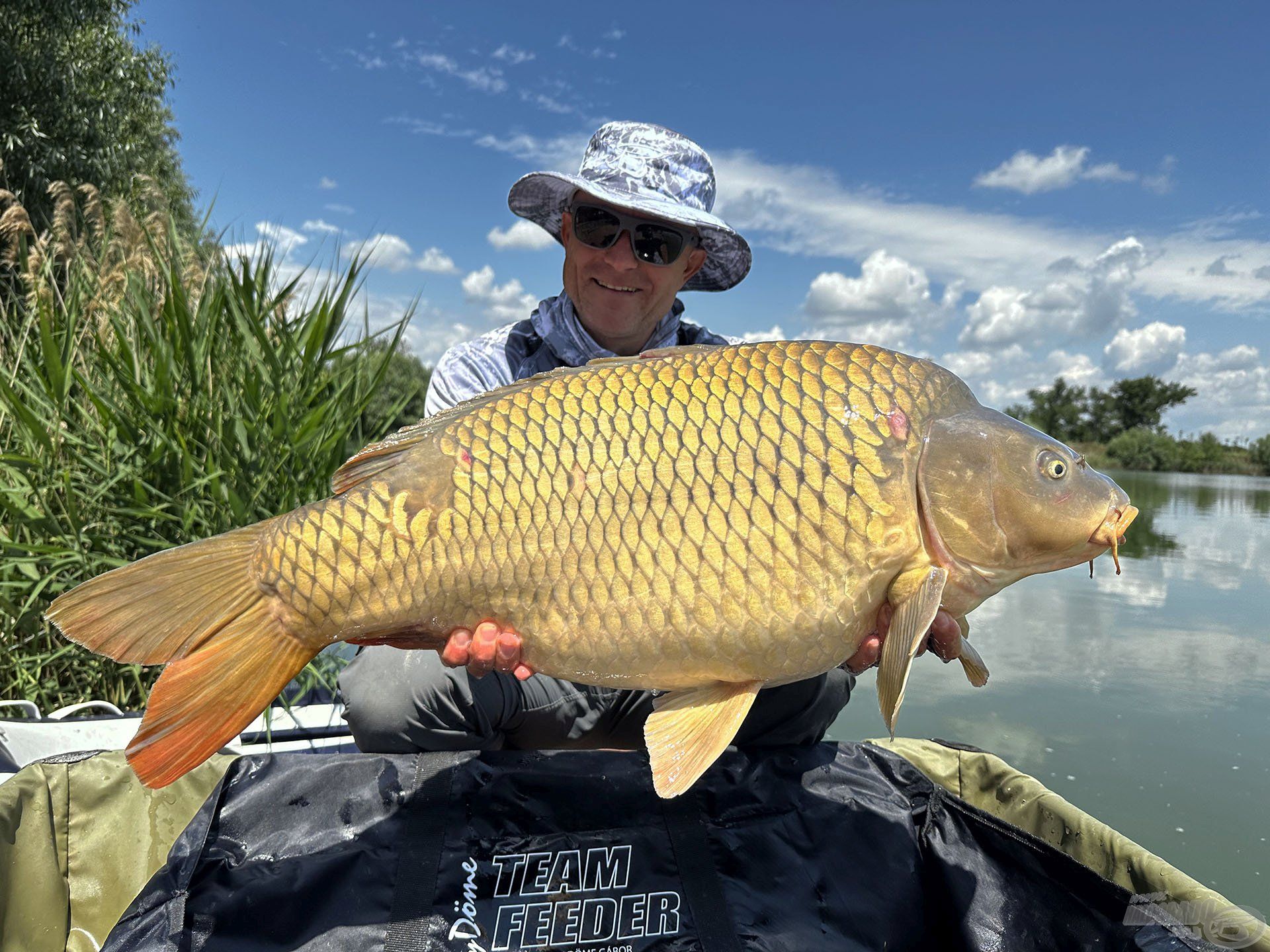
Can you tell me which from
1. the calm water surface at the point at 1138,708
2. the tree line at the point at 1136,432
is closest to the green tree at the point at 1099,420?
the tree line at the point at 1136,432

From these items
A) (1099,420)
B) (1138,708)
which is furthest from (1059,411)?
(1138,708)

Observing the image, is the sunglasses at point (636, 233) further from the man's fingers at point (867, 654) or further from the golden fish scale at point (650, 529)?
the man's fingers at point (867, 654)

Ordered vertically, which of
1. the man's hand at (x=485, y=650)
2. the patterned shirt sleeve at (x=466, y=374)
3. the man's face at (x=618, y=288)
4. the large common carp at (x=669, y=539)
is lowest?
the man's hand at (x=485, y=650)

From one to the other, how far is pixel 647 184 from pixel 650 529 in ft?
3.36

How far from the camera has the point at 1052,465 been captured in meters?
1.15

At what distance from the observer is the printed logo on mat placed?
1167 millimetres

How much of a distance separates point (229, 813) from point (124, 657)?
1.16 feet

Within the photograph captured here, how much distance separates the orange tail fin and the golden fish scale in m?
0.05

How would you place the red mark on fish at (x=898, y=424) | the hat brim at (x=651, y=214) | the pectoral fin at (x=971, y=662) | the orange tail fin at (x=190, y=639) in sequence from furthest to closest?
the hat brim at (x=651, y=214)
the pectoral fin at (x=971, y=662)
the red mark on fish at (x=898, y=424)
the orange tail fin at (x=190, y=639)

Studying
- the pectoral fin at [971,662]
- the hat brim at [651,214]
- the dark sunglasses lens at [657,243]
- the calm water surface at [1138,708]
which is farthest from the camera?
the calm water surface at [1138,708]

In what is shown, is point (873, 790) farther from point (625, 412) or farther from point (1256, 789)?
point (1256, 789)

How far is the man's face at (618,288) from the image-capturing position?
1.86m

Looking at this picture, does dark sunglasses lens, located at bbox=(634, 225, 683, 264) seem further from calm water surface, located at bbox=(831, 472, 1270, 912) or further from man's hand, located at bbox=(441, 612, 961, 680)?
calm water surface, located at bbox=(831, 472, 1270, 912)

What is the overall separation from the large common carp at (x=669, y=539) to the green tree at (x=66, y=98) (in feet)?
28.7
